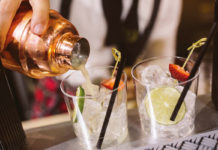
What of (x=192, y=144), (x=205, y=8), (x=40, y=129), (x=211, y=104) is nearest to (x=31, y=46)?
(x=40, y=129)

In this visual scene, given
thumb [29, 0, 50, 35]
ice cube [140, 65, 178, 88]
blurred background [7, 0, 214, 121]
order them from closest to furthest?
thumb [29, 0, 50, 35] < ice cube [140, 65, 178, 88] < blurred background [7, 0, 214, 121]

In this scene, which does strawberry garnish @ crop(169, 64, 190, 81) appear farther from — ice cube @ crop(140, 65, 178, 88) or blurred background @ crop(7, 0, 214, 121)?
→ blurred background @ crop(7, 0, 214, 121)

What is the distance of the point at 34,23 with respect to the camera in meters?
0.69

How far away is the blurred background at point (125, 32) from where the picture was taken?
1672 millimetres

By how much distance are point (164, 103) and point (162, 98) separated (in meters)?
0.02

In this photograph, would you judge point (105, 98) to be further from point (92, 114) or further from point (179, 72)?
point (179, 72)

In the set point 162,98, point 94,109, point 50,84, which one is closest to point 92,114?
point 94,109

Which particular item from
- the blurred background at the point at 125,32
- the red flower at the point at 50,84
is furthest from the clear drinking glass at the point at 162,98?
the red flower at the point at 50,84

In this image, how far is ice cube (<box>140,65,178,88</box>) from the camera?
800 millimetres

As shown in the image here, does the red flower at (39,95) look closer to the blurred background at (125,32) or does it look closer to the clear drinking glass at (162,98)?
the blurred background at (125,32)

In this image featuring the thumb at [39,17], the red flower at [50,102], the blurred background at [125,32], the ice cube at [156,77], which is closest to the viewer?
the thumb at [39,17]

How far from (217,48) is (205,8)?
4.04 ft

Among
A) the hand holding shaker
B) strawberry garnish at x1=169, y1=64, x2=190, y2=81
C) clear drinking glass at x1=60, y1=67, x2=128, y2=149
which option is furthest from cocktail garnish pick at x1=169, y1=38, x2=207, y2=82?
the hand holding shaker

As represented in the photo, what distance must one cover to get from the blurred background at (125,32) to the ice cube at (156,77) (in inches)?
30.8
